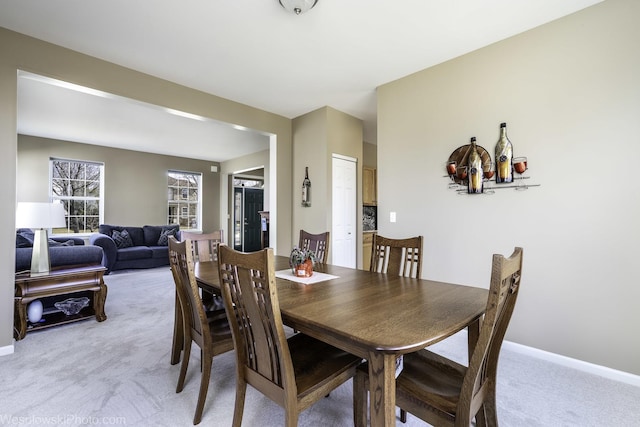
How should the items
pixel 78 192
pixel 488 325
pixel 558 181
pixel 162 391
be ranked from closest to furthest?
pixel 488 325 < pixel 162 391 < pixel 558 181 < pixel 78 192

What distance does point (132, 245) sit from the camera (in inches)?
238

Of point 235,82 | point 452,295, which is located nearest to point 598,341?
Answer: point 452,295

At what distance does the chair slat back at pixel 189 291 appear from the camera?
5.21ft

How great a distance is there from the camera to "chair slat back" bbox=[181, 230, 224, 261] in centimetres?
272

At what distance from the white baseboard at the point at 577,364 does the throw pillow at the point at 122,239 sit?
6544 mm

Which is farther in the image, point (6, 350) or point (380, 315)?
point (6, 350)

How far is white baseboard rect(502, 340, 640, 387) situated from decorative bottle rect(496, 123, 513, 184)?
143cm

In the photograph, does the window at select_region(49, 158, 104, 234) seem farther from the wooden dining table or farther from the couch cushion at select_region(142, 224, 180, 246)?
the wooden dining table

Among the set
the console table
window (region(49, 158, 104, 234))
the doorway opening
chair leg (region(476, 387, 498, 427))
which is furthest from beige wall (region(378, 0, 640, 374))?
window (region(49, 158, 104, 234))

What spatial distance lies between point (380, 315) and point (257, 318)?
1.69 feet

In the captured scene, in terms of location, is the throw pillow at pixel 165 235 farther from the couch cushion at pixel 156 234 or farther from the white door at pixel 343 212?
the white door at pixel 343 212

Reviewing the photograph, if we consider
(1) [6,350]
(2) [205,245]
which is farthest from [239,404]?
(1) [6,350]

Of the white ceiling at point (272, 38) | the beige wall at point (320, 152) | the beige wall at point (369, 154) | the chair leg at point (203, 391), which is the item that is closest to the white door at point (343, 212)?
the beige wall at point (320, 152)

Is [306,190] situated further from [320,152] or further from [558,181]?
[558,181]
